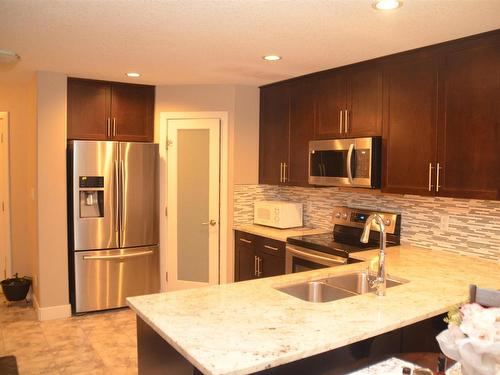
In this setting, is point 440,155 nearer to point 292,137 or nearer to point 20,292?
point 292,137

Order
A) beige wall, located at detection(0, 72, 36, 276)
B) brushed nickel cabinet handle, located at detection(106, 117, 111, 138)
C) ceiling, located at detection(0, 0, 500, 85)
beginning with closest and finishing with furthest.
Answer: ceiling, located at detection(0, 0, 500, 85) → brushed nickel cabinet handle, located at detection(106, 117, 111, 138) → beige wall, located at detection(0, 72, 36, 276)

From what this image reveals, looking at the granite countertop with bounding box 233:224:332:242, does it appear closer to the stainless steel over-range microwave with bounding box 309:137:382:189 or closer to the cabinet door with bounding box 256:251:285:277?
the cabinet door with bounding box 256:251:285:277

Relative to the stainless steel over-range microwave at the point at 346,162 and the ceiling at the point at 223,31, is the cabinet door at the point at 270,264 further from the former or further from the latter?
the ceiling at the point at 223,31

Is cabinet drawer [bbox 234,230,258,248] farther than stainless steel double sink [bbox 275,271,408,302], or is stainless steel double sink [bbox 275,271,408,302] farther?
cabinet drawer [bbox 234,230,258,248]

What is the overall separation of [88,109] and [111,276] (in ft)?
5.59

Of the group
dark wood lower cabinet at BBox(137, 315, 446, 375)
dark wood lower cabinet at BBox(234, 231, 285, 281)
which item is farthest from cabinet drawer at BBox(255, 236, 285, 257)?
dark wood lower cabinet at BBox(137, 315, 446, 375)

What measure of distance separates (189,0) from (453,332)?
6.33 feet

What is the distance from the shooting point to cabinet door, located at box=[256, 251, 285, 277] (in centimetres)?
396

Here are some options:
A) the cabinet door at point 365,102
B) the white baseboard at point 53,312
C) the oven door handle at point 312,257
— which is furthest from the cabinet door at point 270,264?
the white baseboard at point 53,312

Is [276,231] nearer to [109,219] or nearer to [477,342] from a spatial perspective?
[109,219]

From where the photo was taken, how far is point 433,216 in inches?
131

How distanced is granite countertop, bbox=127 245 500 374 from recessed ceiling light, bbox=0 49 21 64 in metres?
2.35

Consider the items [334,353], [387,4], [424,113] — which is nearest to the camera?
[334,353]

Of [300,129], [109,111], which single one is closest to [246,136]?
[300,129]
